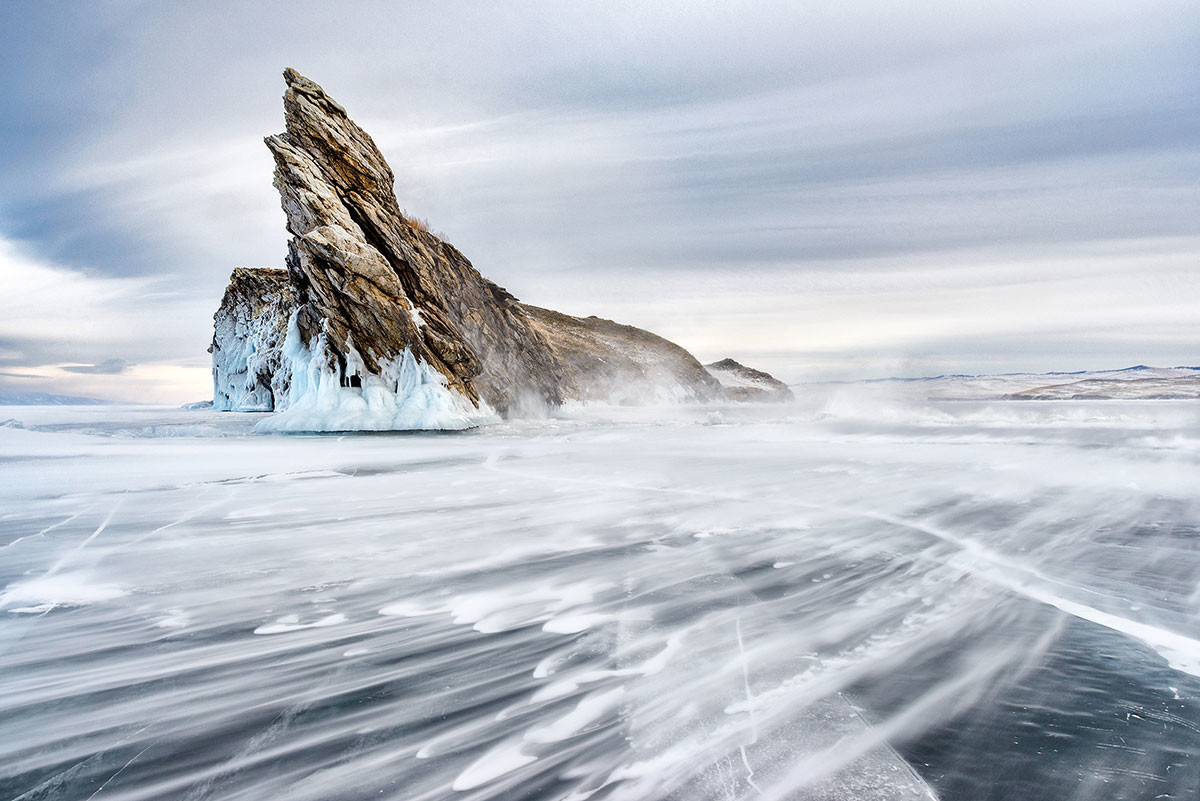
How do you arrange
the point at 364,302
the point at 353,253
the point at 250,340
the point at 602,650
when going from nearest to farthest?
the point at 602,650
the point at 353,253
the point at 364,302
the point at 250,340

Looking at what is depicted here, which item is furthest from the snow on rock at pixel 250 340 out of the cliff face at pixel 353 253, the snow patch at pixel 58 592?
the snow patch at pixel 58 592

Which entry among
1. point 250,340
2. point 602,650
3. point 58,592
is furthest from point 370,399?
point 250,340

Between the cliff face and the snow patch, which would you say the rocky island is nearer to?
the cliff face

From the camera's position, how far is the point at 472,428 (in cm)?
2706

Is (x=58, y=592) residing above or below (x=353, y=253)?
below

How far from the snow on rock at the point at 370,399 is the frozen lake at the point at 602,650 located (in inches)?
680

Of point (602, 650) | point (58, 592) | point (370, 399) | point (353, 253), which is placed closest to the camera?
point (602, 650)

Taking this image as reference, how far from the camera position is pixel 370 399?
82.6 feet

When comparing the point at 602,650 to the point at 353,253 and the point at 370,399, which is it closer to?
the point at 353,253

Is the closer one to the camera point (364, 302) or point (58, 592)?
point (58, 592)

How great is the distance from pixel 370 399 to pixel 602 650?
24.3 m

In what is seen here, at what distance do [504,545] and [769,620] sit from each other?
9.06 feet

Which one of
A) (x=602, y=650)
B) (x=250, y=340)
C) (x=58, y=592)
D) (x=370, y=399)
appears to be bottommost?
(x=602, y=650)

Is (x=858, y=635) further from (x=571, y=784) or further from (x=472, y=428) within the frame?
(x=472, y=428)
